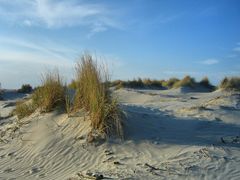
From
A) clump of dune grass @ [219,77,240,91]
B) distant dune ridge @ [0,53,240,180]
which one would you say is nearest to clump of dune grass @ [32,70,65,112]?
distant dune ridge @ [0,53,240,180]

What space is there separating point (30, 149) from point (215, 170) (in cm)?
413

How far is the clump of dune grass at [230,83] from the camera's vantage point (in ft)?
64.0

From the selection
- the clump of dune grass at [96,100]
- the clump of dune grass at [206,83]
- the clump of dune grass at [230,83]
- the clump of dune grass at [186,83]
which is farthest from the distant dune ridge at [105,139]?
the clump of dune grass at [206,83]

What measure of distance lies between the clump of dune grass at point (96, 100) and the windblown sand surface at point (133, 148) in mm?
272

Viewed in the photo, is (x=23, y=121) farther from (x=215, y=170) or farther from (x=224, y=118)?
(x=215, y=170)

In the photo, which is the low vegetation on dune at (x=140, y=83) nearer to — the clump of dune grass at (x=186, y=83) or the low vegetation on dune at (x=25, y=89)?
the clump of dune grass at (x=186, y=83)

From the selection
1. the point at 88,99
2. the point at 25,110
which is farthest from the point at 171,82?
the point at 88,99

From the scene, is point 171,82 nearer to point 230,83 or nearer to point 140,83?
point 140,83

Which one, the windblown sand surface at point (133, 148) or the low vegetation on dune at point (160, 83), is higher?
the low vegetation on dune at point (160, 83)

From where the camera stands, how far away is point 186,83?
2381 cm

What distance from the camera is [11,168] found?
8.63m

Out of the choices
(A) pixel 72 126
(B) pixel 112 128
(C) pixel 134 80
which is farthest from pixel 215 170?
(C) pixel 134 80

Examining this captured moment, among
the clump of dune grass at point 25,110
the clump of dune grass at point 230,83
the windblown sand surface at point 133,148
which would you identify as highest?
the clump of dune grass at point 230,83

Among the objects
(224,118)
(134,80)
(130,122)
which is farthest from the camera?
(134,80)
